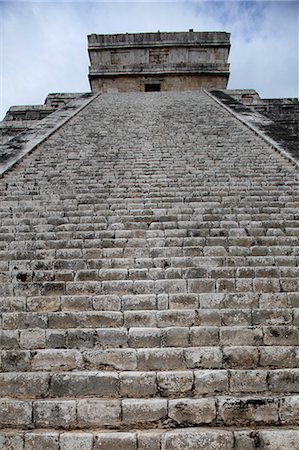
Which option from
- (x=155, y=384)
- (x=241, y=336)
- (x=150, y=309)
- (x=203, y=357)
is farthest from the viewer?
(x=150, y=309)

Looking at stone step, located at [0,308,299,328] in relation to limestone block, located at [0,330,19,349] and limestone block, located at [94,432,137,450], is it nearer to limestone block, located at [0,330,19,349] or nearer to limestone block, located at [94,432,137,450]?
limestone block, located at [0,330,19,349]

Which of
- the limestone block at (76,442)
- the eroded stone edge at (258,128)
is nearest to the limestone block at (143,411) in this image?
the limestone block at (76,442)

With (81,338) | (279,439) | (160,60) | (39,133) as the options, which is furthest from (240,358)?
(160,60)

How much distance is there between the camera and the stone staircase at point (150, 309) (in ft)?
9.33

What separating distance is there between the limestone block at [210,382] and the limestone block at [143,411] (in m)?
0.30

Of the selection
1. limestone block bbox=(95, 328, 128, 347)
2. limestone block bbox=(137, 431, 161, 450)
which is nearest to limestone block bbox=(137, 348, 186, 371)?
limestone block bbox=(95, 328, 128, 347)

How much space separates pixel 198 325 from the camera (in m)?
3.57

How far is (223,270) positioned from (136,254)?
3.29 ft

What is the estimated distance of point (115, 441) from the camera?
8.89 feet

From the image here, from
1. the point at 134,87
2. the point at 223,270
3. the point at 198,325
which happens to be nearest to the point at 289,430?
the point at 198,325

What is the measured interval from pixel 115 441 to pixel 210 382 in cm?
80

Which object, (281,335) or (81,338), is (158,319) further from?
(281,335)

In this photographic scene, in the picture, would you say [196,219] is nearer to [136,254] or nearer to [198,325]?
[136,254]

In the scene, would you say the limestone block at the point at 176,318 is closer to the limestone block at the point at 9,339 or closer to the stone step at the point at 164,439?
the stone step at the point at 164,439
